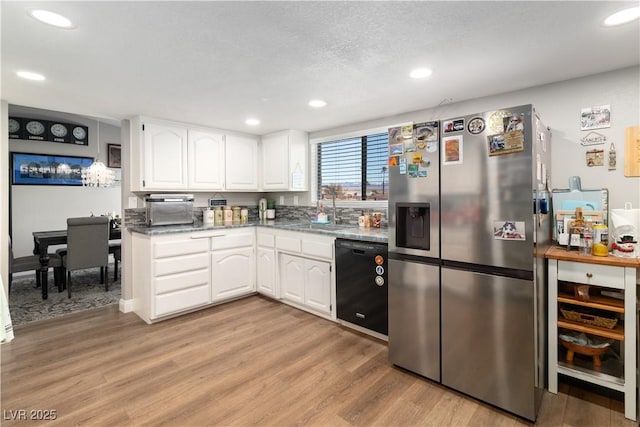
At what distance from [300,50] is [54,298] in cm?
427

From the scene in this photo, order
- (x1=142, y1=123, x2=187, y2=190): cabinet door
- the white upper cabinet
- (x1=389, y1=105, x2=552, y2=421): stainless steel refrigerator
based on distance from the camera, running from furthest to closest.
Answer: the white upper cabinet → (x1=142, y1=123, x2=187, y2=190): cabinet door → (x1=389, y1=105, x2=552, y2=421): stainless steel refrigerator

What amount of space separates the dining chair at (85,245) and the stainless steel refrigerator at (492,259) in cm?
406

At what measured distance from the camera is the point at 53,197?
16.8 ft

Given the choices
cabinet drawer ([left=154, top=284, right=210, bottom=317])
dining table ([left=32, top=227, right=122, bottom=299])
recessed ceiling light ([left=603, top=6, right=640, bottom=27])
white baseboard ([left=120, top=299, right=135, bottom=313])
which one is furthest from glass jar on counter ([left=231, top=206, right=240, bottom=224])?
recessed ceiling light ([left=603, top=6, right=640, bottom=27])

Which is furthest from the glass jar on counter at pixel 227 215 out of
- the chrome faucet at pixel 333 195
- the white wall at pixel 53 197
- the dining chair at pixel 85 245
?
the white wall at pixel 53 197

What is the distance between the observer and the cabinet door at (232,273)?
138 inches

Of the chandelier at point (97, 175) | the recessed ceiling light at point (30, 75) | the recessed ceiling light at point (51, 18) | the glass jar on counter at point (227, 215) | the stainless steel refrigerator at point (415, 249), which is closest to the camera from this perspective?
the recessed ceiling light at point (51, 18)

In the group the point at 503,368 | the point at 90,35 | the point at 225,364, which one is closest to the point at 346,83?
the point at 90,35

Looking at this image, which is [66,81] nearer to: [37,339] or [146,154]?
[146,154]

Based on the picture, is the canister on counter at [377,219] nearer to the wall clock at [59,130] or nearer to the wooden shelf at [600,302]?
the wooden shelf at [600,302]

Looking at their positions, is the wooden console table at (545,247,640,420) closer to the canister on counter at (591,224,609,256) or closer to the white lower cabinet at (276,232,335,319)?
the canister on counter at (591,224,609,256)

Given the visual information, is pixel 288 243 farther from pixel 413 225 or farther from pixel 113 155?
pixel 113 155

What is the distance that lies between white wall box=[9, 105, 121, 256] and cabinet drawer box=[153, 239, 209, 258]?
3.45m

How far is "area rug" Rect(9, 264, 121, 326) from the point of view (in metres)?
3.35
